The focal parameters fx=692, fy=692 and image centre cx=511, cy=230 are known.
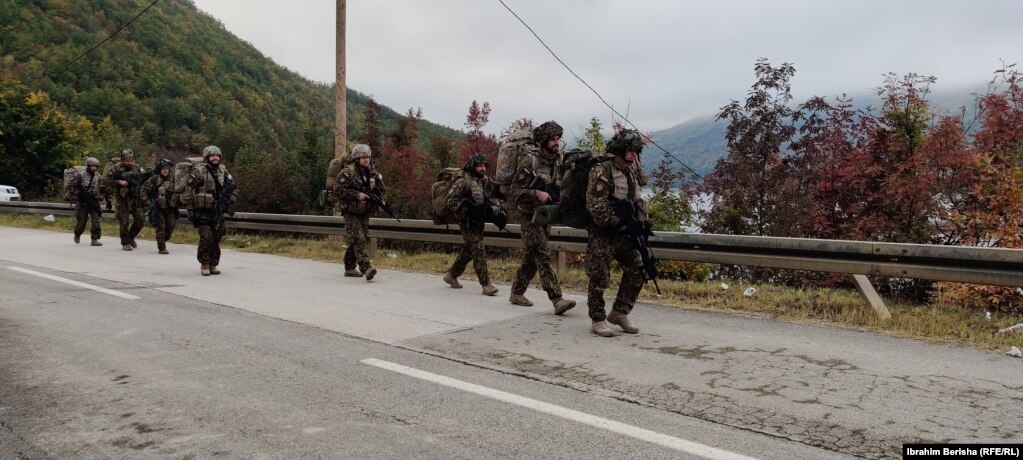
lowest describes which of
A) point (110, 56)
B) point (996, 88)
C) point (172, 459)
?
point (172, 459)

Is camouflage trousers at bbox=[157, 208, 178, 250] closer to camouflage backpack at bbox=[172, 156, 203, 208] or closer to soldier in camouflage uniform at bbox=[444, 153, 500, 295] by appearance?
camouflage backpack at bbox=[172, 156, 203, 208]

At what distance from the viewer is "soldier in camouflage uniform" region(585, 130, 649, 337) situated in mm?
5840

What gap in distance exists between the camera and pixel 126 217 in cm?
1435

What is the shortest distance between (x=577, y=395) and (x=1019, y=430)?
2309 millimetres

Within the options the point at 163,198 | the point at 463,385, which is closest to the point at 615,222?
the point at 463,385

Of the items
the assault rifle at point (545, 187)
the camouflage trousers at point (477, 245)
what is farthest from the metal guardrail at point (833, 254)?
the assault rifle at point (545, 187)

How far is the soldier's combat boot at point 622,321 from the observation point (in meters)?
6.07

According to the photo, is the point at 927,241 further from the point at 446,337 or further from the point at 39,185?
the point at 39,185

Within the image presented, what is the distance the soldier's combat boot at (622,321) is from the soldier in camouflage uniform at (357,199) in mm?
4355

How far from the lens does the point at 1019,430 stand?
355 centimetres

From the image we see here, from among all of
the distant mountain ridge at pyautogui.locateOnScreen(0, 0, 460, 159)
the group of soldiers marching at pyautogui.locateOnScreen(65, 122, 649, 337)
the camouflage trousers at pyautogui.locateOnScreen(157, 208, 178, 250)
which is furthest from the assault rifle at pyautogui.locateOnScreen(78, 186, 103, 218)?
the distant mountain ridge at pyautogui.locateOnScreen(0, 0, 460, 159)

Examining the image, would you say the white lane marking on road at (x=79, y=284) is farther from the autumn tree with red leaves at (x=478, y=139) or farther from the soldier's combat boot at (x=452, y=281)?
the autumn tree with red leaves at (x=478, y=139)

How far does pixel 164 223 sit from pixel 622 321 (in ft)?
35.3

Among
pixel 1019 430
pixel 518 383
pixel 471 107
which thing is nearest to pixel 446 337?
pixel 518 383
